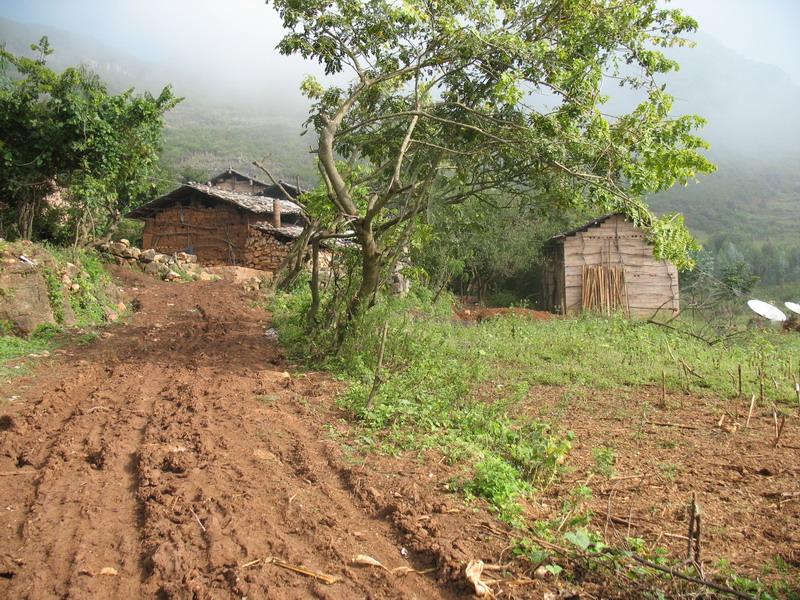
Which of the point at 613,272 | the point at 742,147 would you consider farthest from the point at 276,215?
the point at 742,147

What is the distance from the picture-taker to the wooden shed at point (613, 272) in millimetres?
19078

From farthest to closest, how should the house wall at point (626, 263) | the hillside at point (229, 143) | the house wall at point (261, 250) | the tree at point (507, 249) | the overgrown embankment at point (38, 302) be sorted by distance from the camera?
the hillside at point (229, 143) < the house wall at point (261, 250) < the tree at point (507, 249) < the house wall at point (626, 263) < the overgrown embankment at point (38, 302)

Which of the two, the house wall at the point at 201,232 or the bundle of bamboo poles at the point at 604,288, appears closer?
the bundle of bamboo poles at the point at 604,288

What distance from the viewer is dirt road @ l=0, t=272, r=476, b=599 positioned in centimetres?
277

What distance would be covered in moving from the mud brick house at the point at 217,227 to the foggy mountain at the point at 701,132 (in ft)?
21.9

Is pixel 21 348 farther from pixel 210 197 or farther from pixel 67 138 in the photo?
pixel 210 197

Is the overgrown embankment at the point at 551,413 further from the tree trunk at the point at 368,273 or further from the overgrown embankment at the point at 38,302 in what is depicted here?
the overgrown embankment at the point at 38,302

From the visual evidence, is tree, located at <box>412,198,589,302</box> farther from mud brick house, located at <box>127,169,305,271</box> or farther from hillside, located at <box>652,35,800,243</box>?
hillside, located at <box>652,35,800,243</box>

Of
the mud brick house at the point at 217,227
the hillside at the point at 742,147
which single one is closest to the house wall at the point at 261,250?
the mud brick house at the point at 217,227

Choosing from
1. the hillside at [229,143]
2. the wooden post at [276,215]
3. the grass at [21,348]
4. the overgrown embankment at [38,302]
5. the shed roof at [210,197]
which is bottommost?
the grass at [21,348]

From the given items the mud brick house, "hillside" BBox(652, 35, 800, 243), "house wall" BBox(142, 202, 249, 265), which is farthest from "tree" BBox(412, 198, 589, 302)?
"house wall" BBox(142, 202, 249, 265)

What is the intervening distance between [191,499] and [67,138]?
1380 cm

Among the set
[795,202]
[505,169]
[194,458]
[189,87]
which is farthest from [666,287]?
[189,87]

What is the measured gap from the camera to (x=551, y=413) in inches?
238
